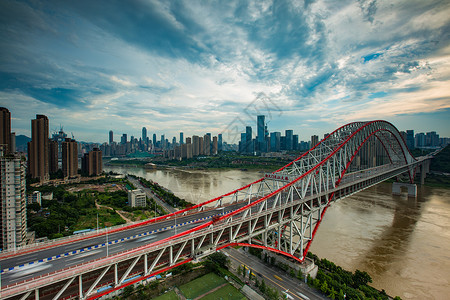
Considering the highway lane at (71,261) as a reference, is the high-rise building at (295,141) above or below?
above

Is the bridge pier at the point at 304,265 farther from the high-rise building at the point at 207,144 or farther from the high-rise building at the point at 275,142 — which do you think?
the high-rise building at the point at 275,142

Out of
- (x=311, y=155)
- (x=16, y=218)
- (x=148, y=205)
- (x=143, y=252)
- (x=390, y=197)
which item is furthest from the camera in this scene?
(x=390, y=197)

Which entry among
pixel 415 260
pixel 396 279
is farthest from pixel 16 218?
pixel 415 260

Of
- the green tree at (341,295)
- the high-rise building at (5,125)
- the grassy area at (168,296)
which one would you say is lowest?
the grassy area at (168,296)

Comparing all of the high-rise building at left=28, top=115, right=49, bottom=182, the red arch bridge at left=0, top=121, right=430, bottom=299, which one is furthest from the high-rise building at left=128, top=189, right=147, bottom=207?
the high-rise building at left=28, top=115, right=49, bottom=182

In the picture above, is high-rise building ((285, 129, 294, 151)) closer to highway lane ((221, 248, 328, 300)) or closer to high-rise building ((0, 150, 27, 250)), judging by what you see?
highway lane ((221, 248, 328, 300))

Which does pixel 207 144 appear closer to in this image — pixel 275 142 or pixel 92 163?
pixel 275 142

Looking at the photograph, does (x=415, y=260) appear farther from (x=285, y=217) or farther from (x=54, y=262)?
(x=54, y=262)

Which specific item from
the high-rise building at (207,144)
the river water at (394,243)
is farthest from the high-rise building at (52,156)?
the river water at (394,243)
